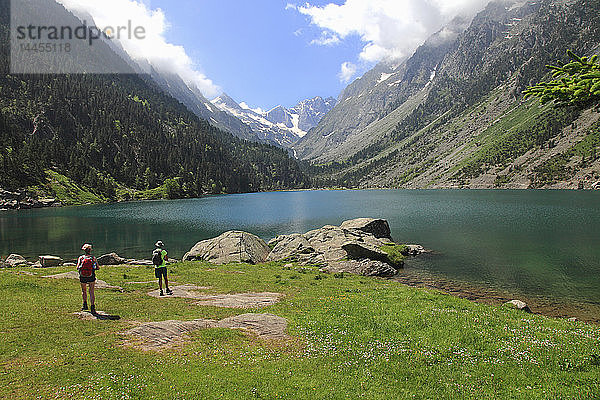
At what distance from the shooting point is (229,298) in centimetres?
2455

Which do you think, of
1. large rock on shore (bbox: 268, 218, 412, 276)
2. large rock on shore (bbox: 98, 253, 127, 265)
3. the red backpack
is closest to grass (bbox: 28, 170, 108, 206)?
large rock on shore (bbox: 98, 253, 127, 265)

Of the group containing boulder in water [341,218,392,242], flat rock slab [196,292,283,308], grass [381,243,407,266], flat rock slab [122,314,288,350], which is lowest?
grass [381,243,407,266]

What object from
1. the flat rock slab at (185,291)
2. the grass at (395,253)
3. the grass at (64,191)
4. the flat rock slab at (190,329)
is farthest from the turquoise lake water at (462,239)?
the grass at (64,191)

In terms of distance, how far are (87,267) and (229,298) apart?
9716 mm

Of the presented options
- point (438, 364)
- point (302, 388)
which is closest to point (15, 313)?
point (302, 388)

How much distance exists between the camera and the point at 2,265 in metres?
37.2

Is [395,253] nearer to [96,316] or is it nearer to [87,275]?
[96,316]

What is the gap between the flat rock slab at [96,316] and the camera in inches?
695

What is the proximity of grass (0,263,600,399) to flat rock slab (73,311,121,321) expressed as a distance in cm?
49

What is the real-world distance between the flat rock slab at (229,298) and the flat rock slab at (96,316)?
5775 mm

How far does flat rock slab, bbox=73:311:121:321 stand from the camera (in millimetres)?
17663

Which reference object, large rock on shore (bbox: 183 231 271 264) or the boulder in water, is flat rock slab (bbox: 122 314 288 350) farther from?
the boulder in water

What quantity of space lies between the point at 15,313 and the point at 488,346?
2472 cm

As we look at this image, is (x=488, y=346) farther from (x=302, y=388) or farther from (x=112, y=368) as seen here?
(x=112, y=368)
